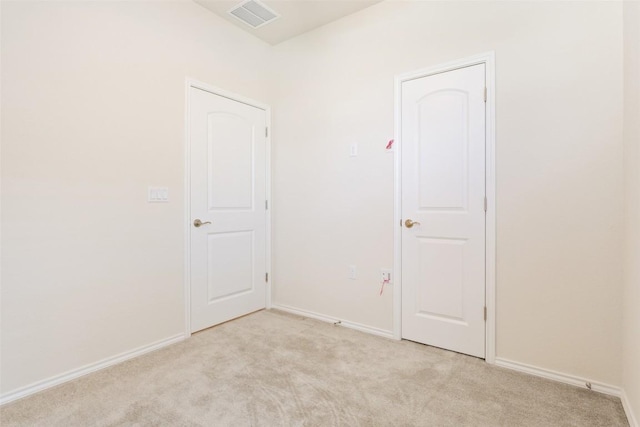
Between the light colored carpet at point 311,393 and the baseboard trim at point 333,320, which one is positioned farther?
the baseboard trim at point 333,320

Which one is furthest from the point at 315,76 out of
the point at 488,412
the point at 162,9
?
the point at 488,412

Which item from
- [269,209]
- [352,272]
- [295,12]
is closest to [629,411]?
[352,272]

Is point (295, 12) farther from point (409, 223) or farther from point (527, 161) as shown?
point (527, 161)

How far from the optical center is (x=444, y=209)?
7.87 feet

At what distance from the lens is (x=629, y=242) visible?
1.67 metres

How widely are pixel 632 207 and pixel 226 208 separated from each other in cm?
280

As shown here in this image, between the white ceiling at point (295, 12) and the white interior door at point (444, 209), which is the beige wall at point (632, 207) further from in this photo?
the white ceiling at point (295, 12)

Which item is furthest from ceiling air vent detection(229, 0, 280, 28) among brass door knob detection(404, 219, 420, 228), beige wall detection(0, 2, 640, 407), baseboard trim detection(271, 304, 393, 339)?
baseboard trim detection(271, 304, 393, 339)

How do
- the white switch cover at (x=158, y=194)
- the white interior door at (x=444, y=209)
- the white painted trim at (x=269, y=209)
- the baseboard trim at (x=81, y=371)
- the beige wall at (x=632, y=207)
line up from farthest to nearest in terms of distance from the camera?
the white painted trim at (x=269, y=209), the white switch cover at (x=158, y=194), the white interior door at (x=444, y=209), the baseboard trim at (x=81, y=371), the beige wall at (x=632, y=207)

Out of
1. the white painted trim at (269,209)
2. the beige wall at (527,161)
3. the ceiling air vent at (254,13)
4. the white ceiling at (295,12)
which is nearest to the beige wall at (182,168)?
the beige wall at (527,161)

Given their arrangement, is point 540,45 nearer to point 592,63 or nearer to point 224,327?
point 592,63

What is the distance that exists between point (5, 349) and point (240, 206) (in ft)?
6.06

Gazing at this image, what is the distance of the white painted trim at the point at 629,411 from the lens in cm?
152

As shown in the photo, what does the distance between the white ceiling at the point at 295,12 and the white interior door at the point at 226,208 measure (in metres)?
0.72
